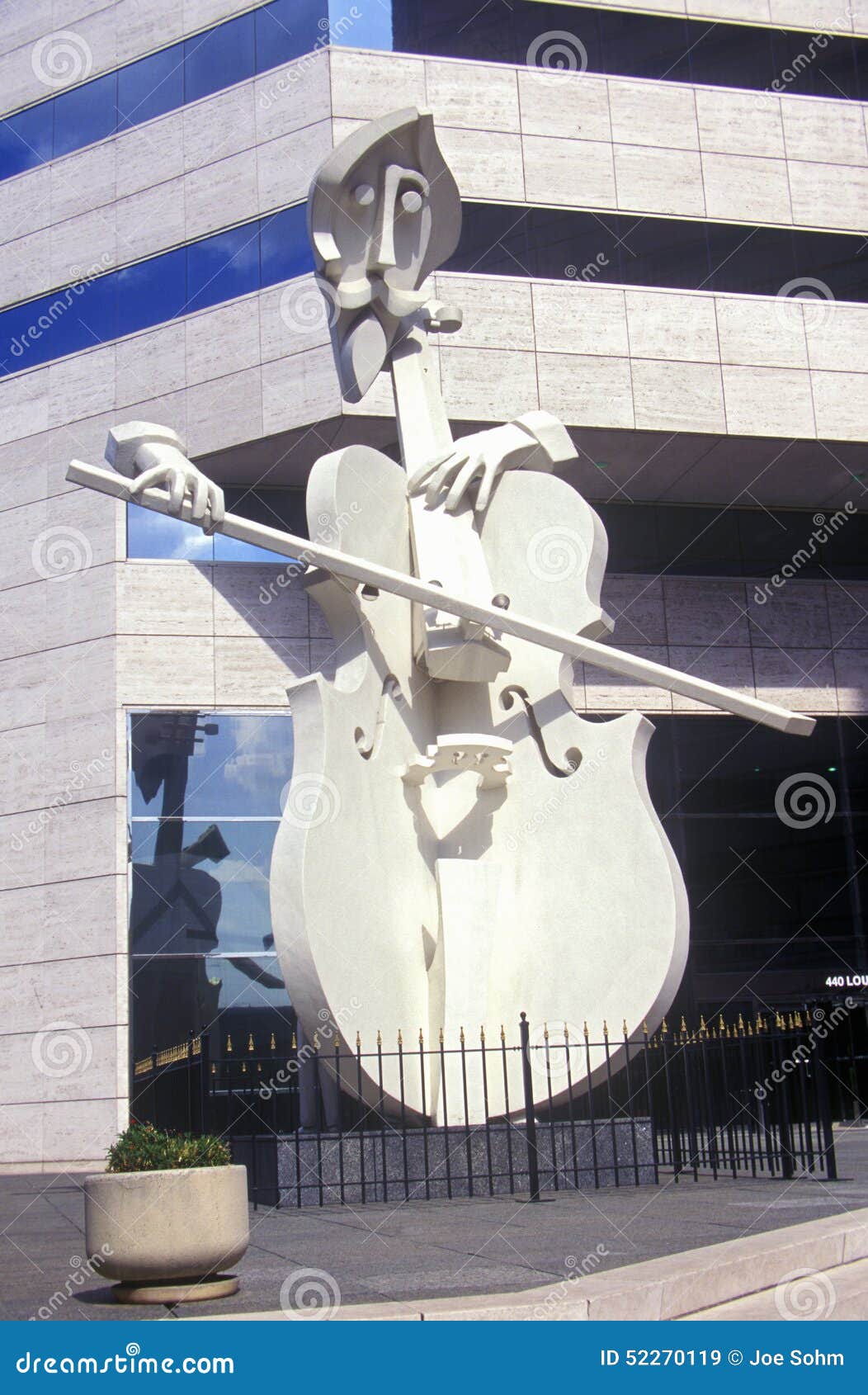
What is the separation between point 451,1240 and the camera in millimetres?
8055

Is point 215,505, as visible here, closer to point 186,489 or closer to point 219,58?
point 186,489

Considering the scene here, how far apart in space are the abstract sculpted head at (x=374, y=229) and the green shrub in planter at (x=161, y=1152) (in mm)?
7741

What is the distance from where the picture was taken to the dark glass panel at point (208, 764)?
2017 centimetres

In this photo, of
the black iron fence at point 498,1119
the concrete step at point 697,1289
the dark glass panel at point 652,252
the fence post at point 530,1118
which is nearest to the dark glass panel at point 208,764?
the dark glass panel at point 652,252

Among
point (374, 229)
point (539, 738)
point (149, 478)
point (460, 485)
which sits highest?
point (374, 229)

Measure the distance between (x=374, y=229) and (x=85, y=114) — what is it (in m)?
12.0

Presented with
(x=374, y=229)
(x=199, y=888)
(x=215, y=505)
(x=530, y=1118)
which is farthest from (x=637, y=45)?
(x=530, y=1118)

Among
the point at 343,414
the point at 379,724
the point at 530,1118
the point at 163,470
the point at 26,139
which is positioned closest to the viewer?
the point at 530,1118

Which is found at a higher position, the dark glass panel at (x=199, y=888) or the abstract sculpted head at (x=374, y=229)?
the abstract sculpted head at (x=374, y=229)

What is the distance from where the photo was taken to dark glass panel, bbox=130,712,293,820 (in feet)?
66.2

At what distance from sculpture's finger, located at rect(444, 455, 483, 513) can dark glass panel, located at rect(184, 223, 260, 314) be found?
9.76 m

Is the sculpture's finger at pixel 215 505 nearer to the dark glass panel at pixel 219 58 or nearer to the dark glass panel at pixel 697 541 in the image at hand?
the dark glass panel at pixel 697 541

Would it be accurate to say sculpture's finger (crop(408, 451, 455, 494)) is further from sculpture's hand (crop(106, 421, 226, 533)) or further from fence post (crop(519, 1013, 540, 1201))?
fence post (crop(519, 1013, 540, 1201))

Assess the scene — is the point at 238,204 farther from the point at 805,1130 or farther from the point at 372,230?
the point at 805,1130
